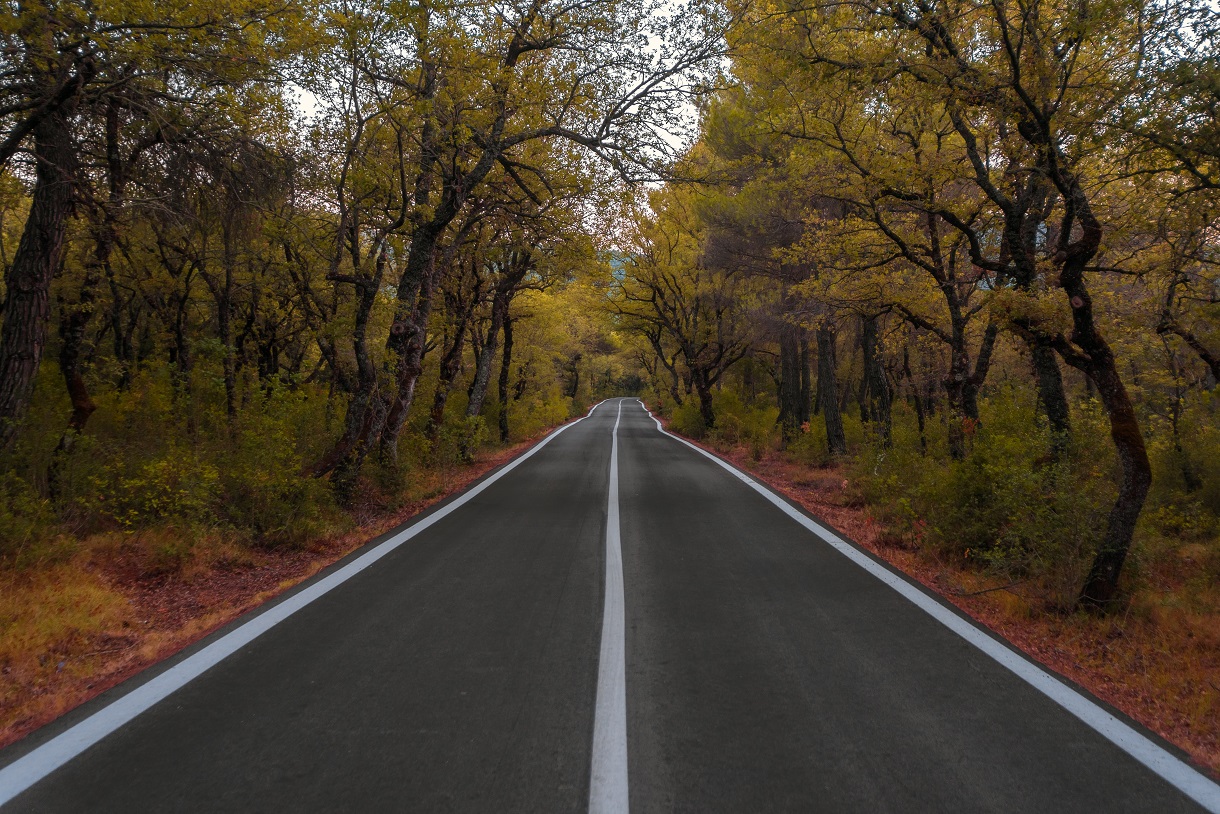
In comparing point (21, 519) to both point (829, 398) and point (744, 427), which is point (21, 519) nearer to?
point (829, 398)

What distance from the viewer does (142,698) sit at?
374 centimetres

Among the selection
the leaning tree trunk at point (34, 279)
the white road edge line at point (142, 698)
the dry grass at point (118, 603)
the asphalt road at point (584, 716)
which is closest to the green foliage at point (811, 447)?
the asphalt road at point (584, 716)

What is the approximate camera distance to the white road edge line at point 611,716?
285 cm

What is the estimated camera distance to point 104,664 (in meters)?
4.36

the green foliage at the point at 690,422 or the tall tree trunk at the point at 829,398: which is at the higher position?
the tall tree trunk at the point at 829,398

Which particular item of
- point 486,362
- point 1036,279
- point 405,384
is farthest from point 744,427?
point 1036,279

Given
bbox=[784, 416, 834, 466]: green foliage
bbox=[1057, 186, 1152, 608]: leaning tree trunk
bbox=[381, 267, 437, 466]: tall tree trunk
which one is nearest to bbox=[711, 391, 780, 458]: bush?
bbox=[784, 416, 834, 466]: green foliage

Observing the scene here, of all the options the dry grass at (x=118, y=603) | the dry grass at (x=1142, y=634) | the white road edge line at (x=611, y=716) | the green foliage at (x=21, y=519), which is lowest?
the dry grass at (x=118, y=603)

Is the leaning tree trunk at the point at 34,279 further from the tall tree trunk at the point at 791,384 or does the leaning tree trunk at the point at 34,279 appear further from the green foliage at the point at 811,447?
the tall tree trunk at the point at 791,384

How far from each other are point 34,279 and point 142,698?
5334 mm

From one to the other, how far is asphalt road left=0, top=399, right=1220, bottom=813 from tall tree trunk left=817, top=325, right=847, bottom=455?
9383 millimetres

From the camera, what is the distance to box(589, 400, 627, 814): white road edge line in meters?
2.85

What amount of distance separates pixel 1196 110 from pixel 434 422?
14286mm

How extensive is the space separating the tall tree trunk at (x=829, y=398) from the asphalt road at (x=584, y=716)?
30.8 ft
